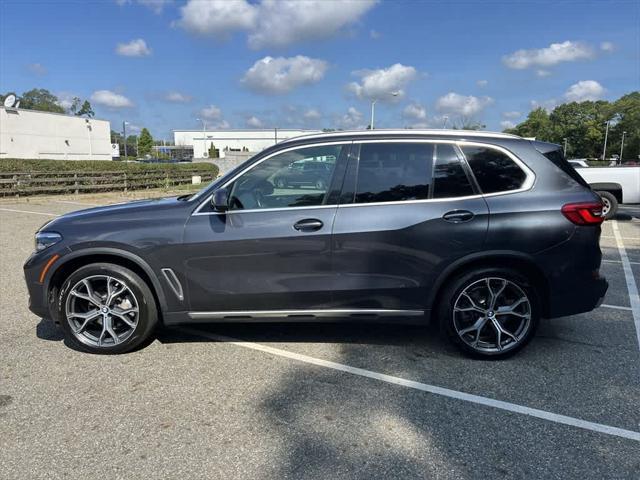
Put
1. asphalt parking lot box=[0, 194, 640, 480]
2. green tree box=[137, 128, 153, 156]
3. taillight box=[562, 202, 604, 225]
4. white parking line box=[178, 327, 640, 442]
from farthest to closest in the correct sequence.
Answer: green tree box=[137, 128, 153, 156], taillight box=[562, 202, 604, 225], white parking line box=[178, 327, 640, 442], asphalt parking lot box=[0, 194, 640, 480]

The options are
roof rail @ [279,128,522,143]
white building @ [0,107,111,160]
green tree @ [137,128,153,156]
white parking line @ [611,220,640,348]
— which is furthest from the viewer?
green tree @ [137,128,153,156]

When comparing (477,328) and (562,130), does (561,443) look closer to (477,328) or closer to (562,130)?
(477,328)

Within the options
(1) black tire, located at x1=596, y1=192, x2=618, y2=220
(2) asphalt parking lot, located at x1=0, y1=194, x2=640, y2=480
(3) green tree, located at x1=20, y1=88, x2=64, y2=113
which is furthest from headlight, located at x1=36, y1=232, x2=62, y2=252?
(3) green tree, located at x1=20, y1=88, x2=64, y2=113

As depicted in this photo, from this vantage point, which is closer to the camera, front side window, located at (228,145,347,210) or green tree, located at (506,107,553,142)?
front side window, located at (228,145,347,210)

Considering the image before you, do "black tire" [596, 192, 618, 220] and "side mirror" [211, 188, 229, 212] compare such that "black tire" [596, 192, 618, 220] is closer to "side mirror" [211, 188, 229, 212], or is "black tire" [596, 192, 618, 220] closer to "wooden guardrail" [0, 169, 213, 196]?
"side mirror" [211, 188, 229, 212]

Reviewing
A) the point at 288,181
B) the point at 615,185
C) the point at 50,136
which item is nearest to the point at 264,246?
the point at 288,181

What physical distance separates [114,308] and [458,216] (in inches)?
114

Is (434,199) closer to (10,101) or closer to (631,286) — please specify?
(631,286)

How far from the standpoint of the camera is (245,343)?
4176mm

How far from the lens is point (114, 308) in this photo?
12.8ft

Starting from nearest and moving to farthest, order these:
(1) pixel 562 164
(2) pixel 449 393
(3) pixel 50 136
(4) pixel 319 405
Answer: (4) pixel 319 405 → (2) pixel 449 393 → (1) pixel 562 164 → (3) pixel 50 136

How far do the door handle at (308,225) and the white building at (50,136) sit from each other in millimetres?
40649

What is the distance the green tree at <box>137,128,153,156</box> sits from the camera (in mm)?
100500

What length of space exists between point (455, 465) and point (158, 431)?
5.77 feet
